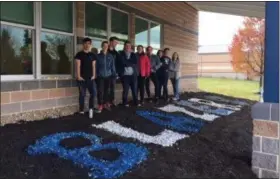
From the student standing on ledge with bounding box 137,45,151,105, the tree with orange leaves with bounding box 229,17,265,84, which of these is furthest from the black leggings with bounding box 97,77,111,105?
Answer: the tree with orange leaves with bounding box 229,17,265,84

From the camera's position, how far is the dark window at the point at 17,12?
556 centimetres

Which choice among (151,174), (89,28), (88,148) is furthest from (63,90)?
(151,174)

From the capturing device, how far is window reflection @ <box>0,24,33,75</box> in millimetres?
5625

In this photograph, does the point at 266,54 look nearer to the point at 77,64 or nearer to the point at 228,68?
the point at 77,64

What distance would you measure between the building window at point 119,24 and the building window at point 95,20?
41 cm

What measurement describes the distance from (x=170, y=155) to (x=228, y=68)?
3329cm

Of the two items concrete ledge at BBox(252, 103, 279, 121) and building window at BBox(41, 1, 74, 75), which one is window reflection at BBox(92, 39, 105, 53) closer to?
building window at BBox(41, 1, 74, 75)

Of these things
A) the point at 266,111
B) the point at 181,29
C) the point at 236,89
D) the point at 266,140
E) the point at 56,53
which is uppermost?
the point at 181,29

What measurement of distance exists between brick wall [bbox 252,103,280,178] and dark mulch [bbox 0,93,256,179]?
7.4 inches

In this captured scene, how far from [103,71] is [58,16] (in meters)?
1.50

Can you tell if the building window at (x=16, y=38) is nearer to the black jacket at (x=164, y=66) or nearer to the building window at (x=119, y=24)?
the building window at (x=119, y=24)

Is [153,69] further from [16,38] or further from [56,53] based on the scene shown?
[16,38]

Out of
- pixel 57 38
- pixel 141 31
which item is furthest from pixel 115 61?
pixel 141 31

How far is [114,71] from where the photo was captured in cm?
717
